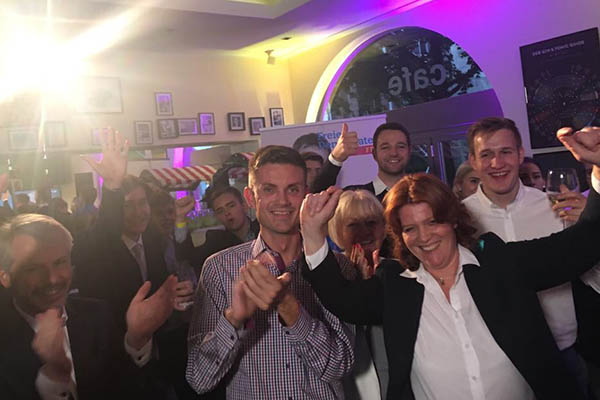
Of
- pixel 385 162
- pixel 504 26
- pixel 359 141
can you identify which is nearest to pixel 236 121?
pixel 359 141

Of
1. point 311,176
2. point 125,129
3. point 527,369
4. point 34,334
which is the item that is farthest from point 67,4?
point 527,369

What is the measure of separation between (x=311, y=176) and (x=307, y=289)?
2226 millimetres

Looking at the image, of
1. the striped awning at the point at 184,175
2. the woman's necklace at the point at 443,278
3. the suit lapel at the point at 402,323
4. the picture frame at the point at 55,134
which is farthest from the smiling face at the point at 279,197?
the picture frame at the point at 55,134

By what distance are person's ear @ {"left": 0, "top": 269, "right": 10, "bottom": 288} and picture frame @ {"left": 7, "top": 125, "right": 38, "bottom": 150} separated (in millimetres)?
5611

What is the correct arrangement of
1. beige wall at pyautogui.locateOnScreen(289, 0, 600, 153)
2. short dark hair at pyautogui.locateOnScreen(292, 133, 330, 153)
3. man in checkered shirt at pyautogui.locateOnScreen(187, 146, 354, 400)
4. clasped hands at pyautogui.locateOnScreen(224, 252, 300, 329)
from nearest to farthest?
clasped hands at pyautogui.locateOnScreen(224, 252, 300, 329), man in checkered shirt at pyautogui.locateOnScreen(187, 146, 354, 400), beige wall at pyautogui.locateOnScreen(289, 0, 600, 153), short dark hair at pyautogui.locateOnScreen(292, 133, 330, 153)

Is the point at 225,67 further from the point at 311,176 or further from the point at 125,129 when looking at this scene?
the point at 311,176

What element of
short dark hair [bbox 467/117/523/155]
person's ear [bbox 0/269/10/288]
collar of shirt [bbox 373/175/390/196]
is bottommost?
person's ear [bbox 0/269/10/288]

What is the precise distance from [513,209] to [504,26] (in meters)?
3.74

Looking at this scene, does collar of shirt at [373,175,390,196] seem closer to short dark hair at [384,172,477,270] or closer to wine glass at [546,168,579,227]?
wine glass at [546,168,579,227]

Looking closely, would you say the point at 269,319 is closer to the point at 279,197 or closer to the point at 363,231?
the point at 279,197

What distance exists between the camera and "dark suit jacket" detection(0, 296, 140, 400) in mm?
1198

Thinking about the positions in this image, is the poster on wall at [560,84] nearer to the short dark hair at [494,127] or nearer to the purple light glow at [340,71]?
the purple light glow at [340,71]

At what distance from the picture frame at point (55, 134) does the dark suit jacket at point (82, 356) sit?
5691 millimetres

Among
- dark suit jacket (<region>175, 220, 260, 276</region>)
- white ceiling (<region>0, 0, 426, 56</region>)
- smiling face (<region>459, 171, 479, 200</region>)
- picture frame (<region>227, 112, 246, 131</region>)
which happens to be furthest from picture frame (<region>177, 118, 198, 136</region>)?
smiling face (<region>459, 171, 479, 200</region>)
